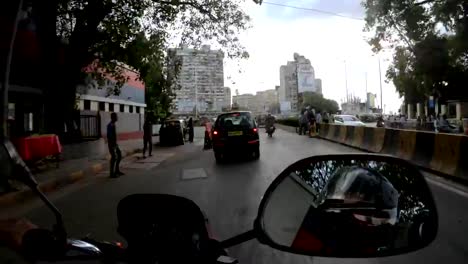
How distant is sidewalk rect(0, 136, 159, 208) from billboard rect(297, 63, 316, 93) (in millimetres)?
62451

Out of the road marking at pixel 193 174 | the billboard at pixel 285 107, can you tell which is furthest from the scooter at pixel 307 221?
the billboard at pixel 285 107

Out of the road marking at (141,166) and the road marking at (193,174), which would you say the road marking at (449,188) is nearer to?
the road marking at (193,174)

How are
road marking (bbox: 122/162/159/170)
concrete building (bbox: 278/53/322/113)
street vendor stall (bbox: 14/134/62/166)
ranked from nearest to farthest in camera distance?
street vendor stall (bbox: 14/134/62/166) < road marking (bbox: 122/162/159/170) < concrete building (bbox: 278/53/322/113)

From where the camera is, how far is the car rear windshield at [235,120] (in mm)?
18531

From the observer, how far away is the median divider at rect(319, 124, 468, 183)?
11.5 metres

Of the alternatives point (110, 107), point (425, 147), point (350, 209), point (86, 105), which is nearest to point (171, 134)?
point (86, 105)

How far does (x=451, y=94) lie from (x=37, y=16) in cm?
5196

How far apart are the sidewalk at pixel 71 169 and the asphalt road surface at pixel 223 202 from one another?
59 centimetres

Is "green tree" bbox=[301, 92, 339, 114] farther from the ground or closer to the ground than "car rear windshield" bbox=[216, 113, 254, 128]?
farther from the ground

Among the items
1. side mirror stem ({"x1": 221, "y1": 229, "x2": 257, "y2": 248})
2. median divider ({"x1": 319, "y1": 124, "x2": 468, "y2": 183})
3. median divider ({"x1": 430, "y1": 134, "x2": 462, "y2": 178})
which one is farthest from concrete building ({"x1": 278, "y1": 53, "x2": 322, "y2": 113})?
side mirror stem ({"x1": 221, "y1": 229, "x2": 257, "y2": 248})

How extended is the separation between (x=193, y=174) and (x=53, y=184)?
11.7 ft

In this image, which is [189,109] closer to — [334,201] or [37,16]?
[37,16]

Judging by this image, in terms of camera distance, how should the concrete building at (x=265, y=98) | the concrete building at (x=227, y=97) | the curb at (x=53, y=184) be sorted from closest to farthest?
the curb at (x=53, y=184)
the concrete building at (x=227, y=97)
the concrete building at (x=265, y=98)

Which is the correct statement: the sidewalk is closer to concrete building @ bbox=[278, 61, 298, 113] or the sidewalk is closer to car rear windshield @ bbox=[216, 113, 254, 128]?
car rear windshield @ bbox=[216, 113, 254, 128]
